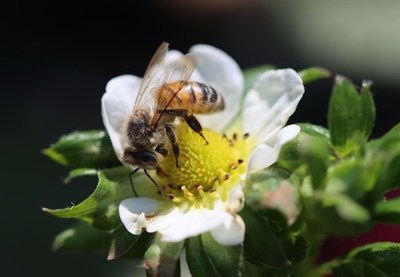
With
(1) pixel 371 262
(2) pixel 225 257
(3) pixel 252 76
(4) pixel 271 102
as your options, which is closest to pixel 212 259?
(2) pixel 225 257

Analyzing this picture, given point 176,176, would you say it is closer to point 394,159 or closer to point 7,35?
point 394,159

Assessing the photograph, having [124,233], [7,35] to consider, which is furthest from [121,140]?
[7,35]

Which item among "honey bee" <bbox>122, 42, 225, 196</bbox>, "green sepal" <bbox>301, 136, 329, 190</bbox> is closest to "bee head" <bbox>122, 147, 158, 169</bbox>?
"honey bee" <bbox>122, 42, 225, 196</bbox>

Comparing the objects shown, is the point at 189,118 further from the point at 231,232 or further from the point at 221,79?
the point at 231,232

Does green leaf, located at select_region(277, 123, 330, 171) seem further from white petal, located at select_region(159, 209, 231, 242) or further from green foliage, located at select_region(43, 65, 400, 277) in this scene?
white petal, located at select_region(159, 209, 231, 242)

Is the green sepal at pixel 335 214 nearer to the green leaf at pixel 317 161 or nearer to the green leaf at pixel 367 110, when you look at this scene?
the green leaf at pixel 317 161

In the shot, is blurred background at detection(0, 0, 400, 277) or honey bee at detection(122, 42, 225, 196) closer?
honey bee at detection(122, 42, 225, 196)
